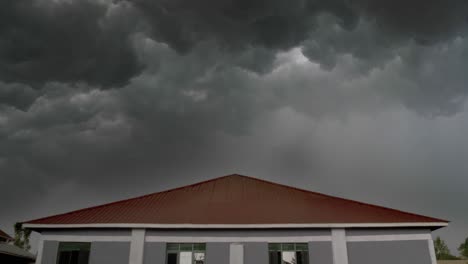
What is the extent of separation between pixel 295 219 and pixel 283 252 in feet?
5.37

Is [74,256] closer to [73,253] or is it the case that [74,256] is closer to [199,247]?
[73,253]

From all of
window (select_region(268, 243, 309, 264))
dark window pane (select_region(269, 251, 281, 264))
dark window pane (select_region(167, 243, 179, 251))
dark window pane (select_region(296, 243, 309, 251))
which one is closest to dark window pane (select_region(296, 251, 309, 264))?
window (select_region(268, 243, 309, 264))

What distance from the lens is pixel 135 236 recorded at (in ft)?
57.6

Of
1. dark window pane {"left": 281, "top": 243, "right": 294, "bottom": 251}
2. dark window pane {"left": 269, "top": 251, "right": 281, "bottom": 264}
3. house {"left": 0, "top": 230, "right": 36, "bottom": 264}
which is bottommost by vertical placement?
dark window pane {"left": 269, "top": 251, "right": 281, "bottom": 264}

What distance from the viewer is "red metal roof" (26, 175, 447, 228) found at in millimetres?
17922

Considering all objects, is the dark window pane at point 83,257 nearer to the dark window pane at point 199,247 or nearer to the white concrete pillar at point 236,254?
the dark window pane at point 199,247

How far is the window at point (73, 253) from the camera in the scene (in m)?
17.6

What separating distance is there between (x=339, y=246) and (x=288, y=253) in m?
2.40

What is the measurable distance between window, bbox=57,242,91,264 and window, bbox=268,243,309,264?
8658 millimetres

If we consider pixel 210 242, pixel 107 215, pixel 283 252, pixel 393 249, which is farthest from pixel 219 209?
pixel 393 249

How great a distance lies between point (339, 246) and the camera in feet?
57.6

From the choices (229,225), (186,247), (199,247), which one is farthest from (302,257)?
(186,247)

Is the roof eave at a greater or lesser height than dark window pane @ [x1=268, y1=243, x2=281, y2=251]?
greater

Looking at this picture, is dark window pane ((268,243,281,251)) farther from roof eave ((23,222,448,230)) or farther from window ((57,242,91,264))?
window ((57,242,91,264))
